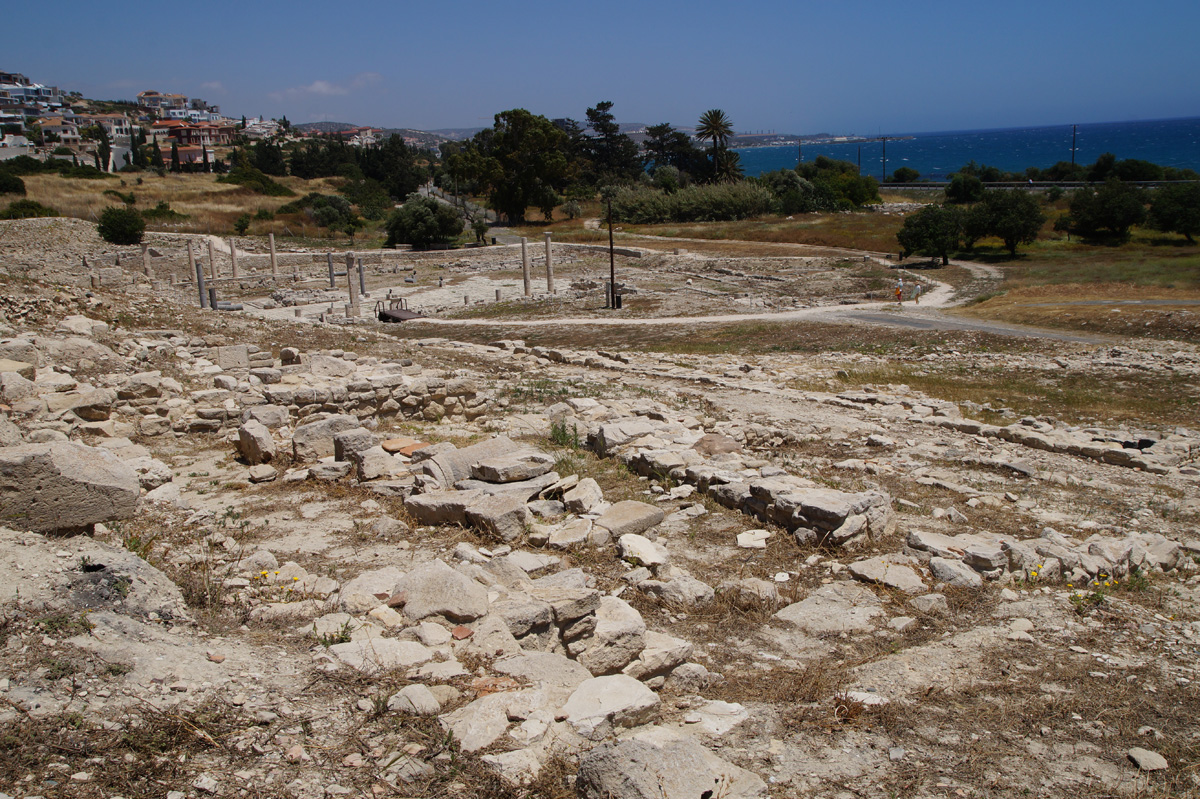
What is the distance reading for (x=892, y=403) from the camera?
16.4m

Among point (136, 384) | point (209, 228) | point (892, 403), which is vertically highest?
point (209, 228)

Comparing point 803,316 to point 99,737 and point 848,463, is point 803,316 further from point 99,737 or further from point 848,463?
point 99,737

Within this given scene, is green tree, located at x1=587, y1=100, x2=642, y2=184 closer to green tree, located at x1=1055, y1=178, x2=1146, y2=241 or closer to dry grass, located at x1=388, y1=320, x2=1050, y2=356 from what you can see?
green tree, located at x1=1055, y1=178, x2=1146, y2=241

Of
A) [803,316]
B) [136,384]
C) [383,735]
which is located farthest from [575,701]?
[803,316]

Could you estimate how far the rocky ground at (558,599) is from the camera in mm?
3895

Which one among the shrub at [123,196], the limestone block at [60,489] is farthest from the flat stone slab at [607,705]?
the shrub at [123,196]

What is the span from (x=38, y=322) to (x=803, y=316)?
25.2 m

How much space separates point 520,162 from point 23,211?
37.9 metres

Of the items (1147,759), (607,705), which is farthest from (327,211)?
(1147,759)

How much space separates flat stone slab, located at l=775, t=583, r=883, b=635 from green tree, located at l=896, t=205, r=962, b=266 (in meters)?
40.8

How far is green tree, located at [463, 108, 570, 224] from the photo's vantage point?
225 ft

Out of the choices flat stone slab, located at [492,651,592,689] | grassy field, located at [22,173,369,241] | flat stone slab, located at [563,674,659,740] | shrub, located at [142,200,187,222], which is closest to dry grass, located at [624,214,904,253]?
grassy field, located at [22,173,369,241]

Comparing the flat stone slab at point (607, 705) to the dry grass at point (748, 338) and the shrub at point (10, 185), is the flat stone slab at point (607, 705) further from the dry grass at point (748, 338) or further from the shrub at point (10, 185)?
the shrub at point (10, 185)

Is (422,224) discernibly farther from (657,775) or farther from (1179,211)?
(657,775)
